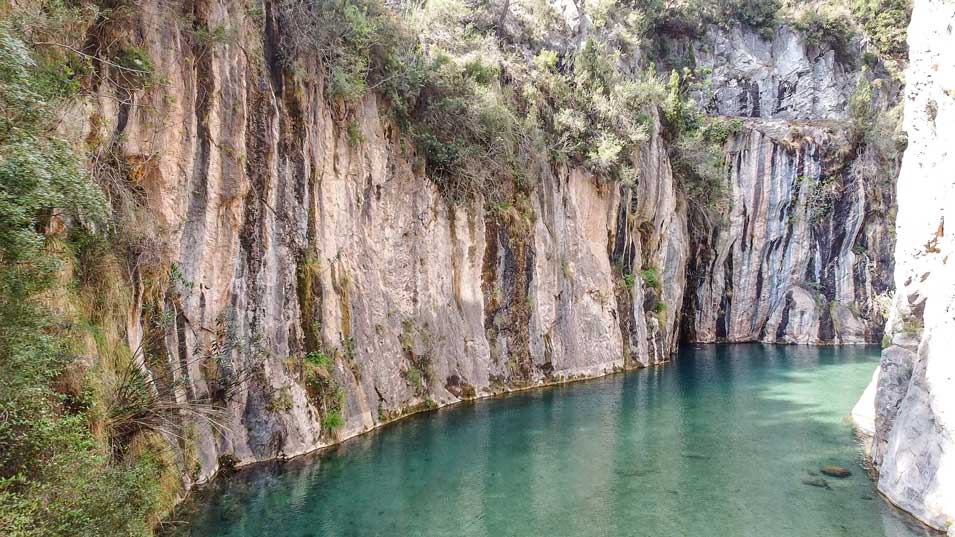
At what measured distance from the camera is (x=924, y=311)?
986 centimetres

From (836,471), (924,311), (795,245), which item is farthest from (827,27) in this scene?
(836,471)

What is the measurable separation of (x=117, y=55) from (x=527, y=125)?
42.0 ft

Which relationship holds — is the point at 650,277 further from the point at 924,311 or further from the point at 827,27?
the point at 827,27

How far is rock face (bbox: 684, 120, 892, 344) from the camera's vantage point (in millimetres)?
29750

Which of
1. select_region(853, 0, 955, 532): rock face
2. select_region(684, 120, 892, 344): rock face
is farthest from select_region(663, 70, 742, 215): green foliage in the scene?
select_region(853, 0, 955, 532): rock face

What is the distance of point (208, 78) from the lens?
10.1 meters

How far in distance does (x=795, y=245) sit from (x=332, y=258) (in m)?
27.1

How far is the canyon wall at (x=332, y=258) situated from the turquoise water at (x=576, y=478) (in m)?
1.19

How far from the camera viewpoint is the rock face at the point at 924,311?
8.10 metres

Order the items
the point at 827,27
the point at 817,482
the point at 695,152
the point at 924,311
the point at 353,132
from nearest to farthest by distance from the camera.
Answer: the point at 924,311 < the point at 817,482 < the point at 353,132 < the point at 695,152 < the point at 827,27

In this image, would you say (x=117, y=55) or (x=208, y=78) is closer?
(x=117, y=55)

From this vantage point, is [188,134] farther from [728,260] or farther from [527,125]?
[728,260]

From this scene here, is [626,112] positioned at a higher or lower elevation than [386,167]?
higher

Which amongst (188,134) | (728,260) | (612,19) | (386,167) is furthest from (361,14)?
Answer: (728,260)
